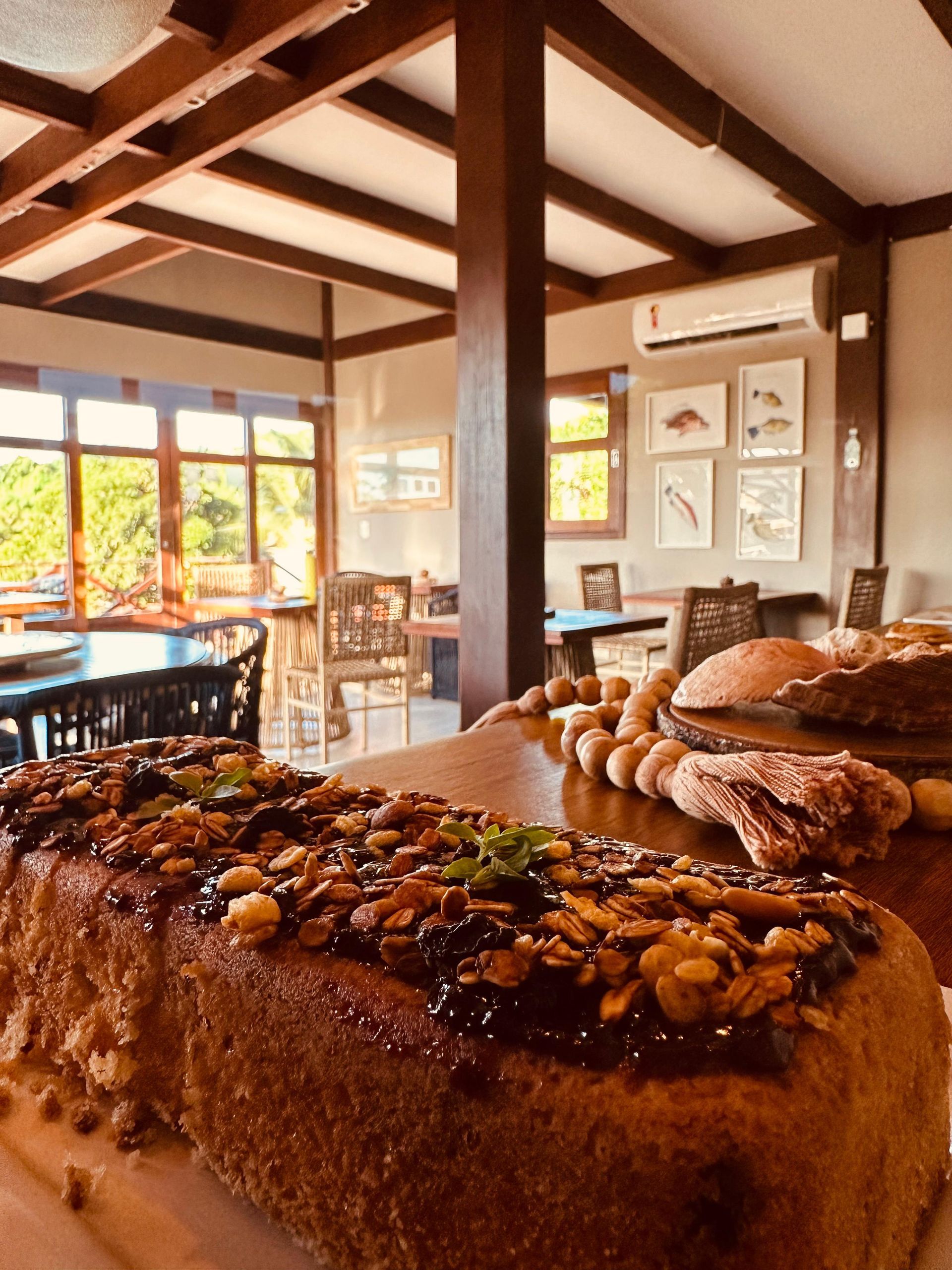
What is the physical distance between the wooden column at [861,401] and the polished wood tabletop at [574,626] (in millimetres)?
1338

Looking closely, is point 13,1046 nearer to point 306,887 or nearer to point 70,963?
point 70,963

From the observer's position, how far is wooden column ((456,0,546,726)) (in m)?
2.16

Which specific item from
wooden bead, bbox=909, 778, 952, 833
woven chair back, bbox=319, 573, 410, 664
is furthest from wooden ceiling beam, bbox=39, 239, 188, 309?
wooden bead, bbox=909, 778, 952, 833

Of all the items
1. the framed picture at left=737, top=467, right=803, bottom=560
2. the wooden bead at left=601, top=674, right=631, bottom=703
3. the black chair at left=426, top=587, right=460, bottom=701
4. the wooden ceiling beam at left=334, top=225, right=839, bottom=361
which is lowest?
A: the black chair at left=426, top=587, right=460, bottom=701

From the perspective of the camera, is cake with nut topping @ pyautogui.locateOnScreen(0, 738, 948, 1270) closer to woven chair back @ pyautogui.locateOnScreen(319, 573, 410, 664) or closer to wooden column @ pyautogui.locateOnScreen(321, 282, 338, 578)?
woven chair back @ pyautogui.locateOnScreen(319, 573, 410, 664)

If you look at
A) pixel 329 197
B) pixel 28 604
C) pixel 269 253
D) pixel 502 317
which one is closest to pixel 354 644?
pixel 329 197

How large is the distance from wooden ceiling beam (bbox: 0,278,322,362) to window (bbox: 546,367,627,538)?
2.58 metres

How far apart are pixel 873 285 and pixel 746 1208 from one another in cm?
526

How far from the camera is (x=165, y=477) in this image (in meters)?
7.06

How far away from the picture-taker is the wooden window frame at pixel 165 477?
6.51 metres

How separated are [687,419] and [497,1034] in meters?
5.59

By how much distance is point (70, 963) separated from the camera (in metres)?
0.64

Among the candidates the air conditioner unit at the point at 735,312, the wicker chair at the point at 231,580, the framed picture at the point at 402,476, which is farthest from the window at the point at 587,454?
the wicker chair at the point at 231,580

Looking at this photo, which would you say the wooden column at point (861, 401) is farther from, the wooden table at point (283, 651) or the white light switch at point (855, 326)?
the wooden table at point (283, 651)
